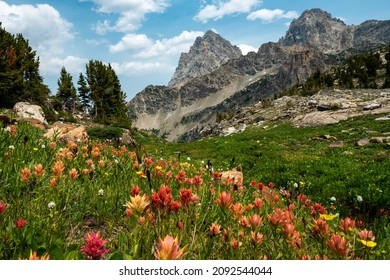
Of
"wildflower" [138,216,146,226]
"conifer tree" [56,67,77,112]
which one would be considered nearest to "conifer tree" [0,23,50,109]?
"conifer tree" [56,67,77,112]

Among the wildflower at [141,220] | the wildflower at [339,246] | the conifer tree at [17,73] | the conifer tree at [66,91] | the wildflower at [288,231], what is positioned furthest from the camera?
the conifer tree at [66,91]

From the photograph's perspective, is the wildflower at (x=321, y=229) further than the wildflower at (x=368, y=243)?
Yes

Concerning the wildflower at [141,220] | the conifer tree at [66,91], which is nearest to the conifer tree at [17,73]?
the conifer tree at [66,91]

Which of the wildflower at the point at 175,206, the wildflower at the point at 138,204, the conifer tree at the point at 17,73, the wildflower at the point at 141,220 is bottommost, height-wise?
the wildflower at the point at 141,220

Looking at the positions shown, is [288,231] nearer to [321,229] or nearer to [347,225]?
[321,229]

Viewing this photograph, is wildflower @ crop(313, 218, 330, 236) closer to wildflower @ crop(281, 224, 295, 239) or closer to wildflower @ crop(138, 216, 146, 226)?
wildflower @ crop(281, 224, 295, 239)

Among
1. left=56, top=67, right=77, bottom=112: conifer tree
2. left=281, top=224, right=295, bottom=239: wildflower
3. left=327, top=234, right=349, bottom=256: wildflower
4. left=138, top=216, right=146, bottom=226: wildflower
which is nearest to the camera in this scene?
left=327, top=234, right=349, bottom=256: wildflower

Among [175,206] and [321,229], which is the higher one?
[175,206]

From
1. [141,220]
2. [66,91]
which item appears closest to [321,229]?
[141,220]

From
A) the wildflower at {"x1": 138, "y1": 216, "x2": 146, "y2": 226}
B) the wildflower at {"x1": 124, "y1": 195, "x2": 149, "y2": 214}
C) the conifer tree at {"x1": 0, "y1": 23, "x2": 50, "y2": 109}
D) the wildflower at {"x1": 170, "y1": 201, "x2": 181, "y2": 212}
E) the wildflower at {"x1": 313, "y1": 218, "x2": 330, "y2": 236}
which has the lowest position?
the wildflower at {"x1": 313, "y1": 218, "x2": 330, "y2": 236}

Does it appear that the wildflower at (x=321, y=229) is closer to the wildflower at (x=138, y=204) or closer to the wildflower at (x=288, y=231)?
the wildflower at (x=288, y=231)

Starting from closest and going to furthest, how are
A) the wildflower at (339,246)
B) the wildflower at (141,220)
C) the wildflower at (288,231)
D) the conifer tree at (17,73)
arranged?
1. the wildflower at (339,246)
2. the wildflower at (288,231)
3. the wildflower at (141,220)
4. the conifer tree at (17,73)

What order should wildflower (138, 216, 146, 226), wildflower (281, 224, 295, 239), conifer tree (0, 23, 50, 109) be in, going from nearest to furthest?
wildflower (281, 224, 295, 239) < wildflower (138, 216, 146, 226) < conifer tree (0, 23, 50, 109)
